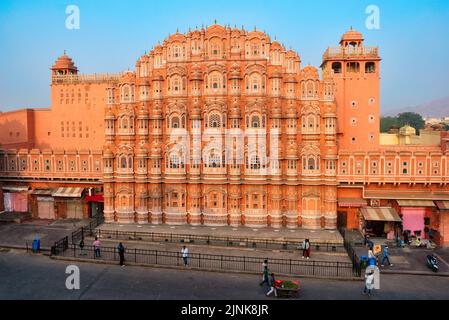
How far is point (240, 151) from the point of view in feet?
130

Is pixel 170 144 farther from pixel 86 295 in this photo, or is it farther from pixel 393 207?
pixel 393 207

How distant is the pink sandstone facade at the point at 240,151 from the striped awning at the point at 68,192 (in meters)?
4.35

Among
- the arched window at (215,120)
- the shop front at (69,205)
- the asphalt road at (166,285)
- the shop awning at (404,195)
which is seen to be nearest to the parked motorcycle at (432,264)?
the asphalt road at (166,285)

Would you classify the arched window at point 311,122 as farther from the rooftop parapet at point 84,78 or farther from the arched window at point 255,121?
the rooftop parapet at point 84,78

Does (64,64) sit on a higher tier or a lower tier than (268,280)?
higher

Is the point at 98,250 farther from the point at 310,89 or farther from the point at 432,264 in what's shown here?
the point at 432,264

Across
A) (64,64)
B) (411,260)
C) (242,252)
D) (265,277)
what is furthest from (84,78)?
(411,260)

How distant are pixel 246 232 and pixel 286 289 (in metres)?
13.6

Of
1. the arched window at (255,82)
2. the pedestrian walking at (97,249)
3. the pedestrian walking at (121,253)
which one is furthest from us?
the arched window at (255,82)

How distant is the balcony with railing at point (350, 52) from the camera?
44.2 metres

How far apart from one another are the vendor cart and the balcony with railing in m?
28.7

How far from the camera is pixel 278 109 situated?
127ft

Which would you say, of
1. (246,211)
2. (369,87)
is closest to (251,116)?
(246,211)

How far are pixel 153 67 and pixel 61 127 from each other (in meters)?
21.5
